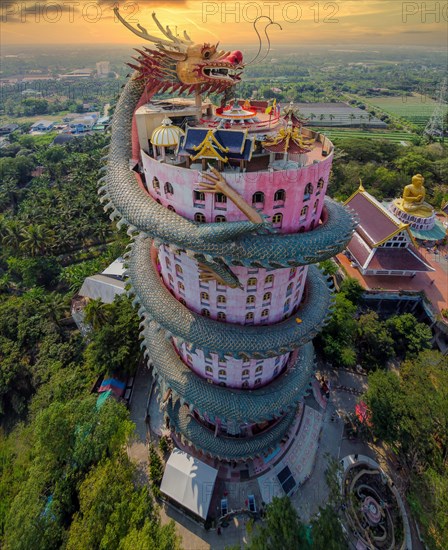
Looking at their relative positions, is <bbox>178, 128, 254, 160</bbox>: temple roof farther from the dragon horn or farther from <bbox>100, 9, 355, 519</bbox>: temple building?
the dragon horn

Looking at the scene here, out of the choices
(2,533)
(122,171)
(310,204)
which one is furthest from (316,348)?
(2,533)

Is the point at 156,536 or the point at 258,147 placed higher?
the point at 258,147

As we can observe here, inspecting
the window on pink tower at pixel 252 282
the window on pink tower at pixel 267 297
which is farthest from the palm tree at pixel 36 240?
the window on pink tower at pixel 267 297

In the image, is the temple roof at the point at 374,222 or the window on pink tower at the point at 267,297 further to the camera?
the temple roof at the point at 374,222

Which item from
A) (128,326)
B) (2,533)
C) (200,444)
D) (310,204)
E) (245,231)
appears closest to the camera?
(245,231)

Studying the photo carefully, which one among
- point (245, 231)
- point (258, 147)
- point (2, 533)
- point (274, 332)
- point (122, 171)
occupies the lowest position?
point (2, 533)

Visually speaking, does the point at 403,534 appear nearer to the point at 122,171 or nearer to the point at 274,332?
the point at 274,332

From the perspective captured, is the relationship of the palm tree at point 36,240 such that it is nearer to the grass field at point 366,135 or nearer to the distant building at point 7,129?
the grass field at point 366,135
